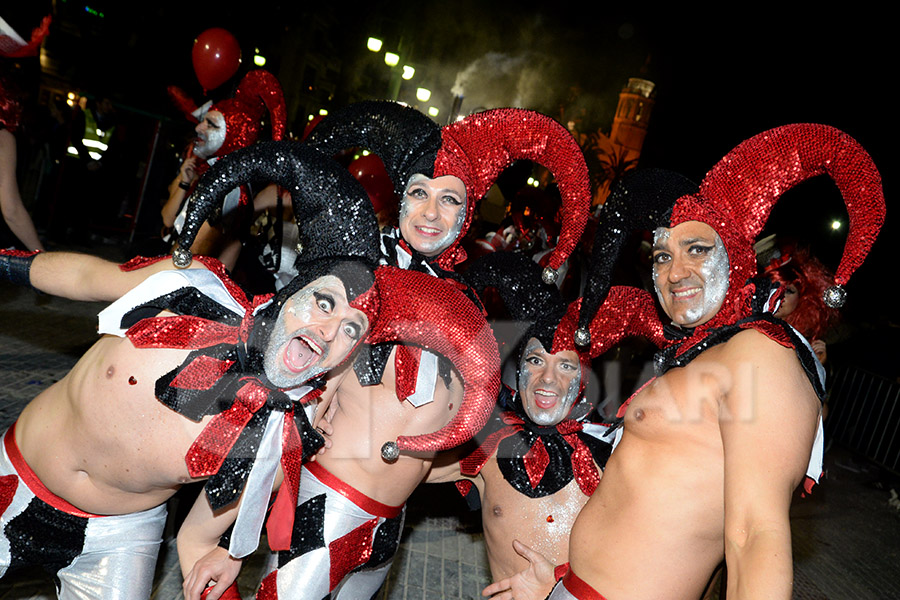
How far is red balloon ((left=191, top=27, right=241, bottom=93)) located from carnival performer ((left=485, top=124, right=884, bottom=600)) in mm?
3602

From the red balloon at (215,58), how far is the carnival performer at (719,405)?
3.60 m

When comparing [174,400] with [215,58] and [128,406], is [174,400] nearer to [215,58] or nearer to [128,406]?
[128,406]

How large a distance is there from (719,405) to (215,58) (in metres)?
4.29

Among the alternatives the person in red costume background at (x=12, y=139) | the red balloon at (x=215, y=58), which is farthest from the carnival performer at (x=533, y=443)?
the red balloon at (x=215, y=58)

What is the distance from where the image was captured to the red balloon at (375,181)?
420cm

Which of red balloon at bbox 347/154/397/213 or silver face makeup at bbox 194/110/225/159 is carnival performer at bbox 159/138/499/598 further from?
silver face makeup at bbox 194/110/225/159

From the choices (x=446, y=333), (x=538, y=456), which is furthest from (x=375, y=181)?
(x=446, y=333)

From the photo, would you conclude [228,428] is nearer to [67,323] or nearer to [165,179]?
[67,323]

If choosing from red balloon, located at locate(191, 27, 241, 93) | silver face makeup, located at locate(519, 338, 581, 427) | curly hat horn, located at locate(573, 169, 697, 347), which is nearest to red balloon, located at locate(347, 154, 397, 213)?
red balloon, located at locate(191, 27, 241, 93)

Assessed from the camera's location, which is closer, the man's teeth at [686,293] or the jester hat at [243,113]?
the man's teeth at [686,293]

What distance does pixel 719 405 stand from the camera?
1.90 metres

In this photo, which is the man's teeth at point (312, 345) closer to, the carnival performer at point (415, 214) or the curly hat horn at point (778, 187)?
the carnival performer at point (415, 214)

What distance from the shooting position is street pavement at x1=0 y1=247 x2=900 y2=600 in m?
3.77

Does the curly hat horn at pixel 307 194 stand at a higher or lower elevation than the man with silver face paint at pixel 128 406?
higher
